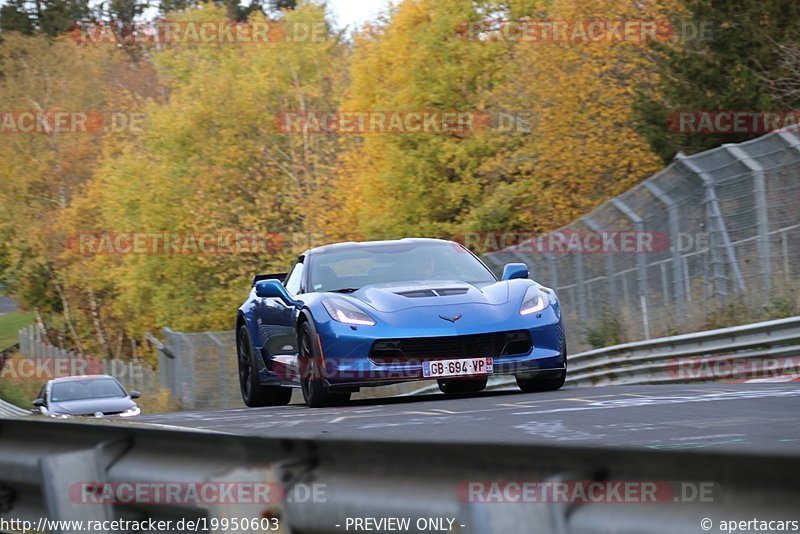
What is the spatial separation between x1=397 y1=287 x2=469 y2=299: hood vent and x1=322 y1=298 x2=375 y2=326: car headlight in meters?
0.39

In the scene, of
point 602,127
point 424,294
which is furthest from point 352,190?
point 424,294

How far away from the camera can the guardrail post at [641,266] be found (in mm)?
18953

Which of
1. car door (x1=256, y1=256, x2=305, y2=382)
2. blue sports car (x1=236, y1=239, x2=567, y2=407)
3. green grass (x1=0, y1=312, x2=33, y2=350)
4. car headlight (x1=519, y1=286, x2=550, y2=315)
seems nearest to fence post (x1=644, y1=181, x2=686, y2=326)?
blue sports car (x1=236, y1=239, x2=567, y2=407)

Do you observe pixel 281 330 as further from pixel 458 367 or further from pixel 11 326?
pixel 11 326

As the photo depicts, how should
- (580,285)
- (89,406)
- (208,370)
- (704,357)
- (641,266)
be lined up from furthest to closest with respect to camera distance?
(208,370), (89,406), (580,285), (641,266), (704,357)

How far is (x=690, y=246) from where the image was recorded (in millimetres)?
18266

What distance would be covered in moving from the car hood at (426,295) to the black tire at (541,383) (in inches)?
34.1

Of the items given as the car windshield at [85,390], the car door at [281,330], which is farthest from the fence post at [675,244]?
the car windshield at [85,390]

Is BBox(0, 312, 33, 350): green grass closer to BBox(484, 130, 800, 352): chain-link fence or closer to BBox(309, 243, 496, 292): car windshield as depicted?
BBox(484, 130, 800, 352): chain-link fence

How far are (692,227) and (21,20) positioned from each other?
297 ft

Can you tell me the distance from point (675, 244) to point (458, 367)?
27.1ft

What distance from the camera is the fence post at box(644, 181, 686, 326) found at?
1831 centimetres

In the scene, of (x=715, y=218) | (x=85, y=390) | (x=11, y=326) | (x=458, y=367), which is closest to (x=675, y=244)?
(x=715, y=218)

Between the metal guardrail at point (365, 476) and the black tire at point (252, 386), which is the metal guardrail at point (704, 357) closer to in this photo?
the black tire at point (252, 386)
